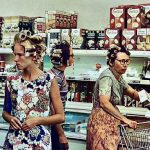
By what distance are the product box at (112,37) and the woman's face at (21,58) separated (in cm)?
204

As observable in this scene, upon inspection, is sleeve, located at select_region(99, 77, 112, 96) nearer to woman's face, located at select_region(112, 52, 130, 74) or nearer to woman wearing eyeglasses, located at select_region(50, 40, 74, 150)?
woman's face, located at select_region(112, 52, 130, 74)

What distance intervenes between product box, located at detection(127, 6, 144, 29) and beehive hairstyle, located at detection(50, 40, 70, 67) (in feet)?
3.68

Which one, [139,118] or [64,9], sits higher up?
[64,9]

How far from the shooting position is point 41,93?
9.62 feet

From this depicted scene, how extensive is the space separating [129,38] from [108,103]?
48.1 inches

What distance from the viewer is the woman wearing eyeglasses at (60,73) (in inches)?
137

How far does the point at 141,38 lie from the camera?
468cm

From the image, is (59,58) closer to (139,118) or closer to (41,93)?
(41,93)

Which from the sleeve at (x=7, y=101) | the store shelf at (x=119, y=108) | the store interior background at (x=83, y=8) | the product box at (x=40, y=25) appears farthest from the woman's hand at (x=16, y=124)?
the store interior background at (x=83, y=8)

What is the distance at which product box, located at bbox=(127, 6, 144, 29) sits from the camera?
185 inches

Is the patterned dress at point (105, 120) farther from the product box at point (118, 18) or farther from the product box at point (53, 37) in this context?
the product box at point (53, 37)

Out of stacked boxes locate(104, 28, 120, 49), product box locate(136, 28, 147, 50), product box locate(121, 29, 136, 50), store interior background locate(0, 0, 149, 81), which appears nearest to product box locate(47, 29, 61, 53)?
store interior background locate(0, 0, 149, 81)

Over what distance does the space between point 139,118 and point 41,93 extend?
207cm

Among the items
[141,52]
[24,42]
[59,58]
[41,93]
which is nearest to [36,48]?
[24,42]
